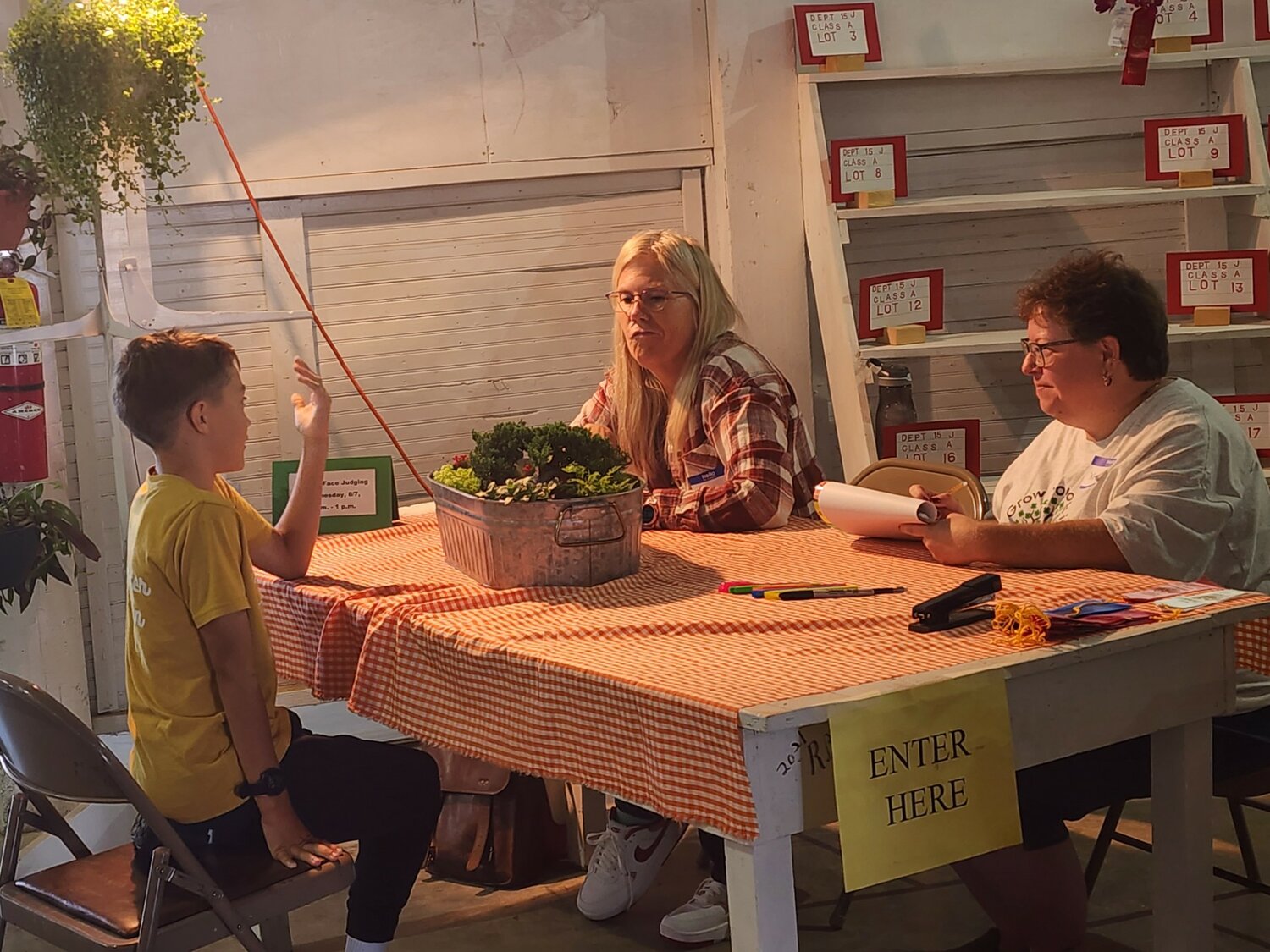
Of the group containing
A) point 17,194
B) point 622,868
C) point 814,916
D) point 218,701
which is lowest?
point 814,916

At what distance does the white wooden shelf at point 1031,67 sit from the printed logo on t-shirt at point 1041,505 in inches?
70.8

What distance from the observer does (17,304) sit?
328 centimetres

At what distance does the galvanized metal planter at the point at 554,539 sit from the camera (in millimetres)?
2311

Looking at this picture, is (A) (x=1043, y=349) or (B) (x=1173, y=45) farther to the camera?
(B) (x=1173, y=45)

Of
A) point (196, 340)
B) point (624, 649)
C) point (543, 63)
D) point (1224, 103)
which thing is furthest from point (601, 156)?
point (624, 649)

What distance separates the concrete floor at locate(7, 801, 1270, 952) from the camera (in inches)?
112

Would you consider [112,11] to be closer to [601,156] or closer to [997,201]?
[601,156]

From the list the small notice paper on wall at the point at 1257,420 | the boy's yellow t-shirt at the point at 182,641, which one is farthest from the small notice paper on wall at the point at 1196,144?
the boy's yellow t-shirt at the point at 182,641

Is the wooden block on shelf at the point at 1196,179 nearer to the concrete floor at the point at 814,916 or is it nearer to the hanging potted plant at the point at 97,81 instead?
the concrete floor at the point at 814,916

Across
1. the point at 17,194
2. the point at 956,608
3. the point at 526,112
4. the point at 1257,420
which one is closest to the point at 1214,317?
the point at 1257,420

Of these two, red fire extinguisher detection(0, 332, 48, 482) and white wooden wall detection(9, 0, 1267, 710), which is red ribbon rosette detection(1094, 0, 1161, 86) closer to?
white wooden wall detection(9, 0, 1267, 710)

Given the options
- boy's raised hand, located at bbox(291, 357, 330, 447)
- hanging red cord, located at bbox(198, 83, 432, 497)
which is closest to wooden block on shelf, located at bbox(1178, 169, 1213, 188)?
hanging red cord, located at bbox(198, 83, 432, 497)

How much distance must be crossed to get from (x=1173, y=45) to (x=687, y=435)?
212 cm

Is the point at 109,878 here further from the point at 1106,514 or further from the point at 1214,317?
the point at 1214,317
